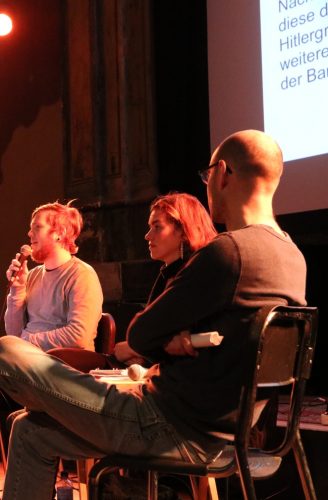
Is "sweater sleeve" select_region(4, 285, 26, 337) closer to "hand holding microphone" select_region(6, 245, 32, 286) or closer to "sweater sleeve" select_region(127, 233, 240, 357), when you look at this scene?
"hand holding microphone" select_region(6, 245, 32, 286)

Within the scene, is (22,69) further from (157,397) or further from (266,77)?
(157,397)

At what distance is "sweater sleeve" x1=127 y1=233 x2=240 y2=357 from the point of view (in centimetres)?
173

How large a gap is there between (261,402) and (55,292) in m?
1.74

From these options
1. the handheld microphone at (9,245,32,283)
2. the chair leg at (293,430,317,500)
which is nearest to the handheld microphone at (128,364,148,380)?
the chair leg at (293,430,317,500)

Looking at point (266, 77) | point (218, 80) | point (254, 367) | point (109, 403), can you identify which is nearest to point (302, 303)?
point (254, 367)

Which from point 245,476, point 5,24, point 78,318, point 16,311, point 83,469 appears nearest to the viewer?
point 245,476

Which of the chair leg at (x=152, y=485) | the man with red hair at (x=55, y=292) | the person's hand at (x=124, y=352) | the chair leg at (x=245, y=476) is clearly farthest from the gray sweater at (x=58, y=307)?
the chair leg at (x=245, y=476)

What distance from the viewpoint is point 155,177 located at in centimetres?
554

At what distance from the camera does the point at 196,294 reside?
174 centimetres

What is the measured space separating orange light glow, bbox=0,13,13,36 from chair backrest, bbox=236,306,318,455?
4.99 m

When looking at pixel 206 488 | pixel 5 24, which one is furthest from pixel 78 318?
pixel 5 24

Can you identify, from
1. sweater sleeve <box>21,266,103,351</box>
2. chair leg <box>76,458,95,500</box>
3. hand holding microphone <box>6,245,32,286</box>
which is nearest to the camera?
chair leg <box>76,458,95,500</box>

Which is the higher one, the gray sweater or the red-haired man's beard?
the red-haired man's beard

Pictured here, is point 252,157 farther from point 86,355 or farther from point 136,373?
point 86,355
